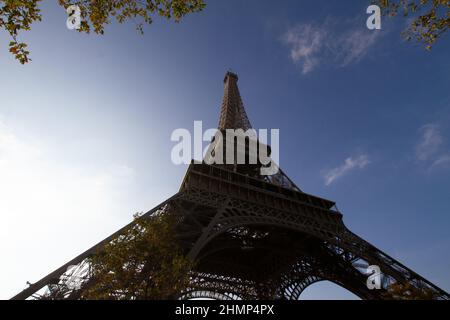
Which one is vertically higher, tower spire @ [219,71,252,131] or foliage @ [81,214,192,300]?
tower spire @ [219,71,252,131]

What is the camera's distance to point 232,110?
3900cm

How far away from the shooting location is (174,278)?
1170 cm

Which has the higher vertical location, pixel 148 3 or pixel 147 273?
pixel 148 3

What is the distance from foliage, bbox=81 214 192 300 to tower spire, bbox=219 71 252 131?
22695mm

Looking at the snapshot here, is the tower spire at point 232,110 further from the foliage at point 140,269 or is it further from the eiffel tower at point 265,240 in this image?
the foliage at point 140,269

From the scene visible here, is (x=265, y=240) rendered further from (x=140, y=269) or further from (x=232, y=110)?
(x=232, y=110)

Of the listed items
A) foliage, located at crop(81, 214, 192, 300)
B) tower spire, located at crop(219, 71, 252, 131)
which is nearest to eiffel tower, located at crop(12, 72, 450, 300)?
foliage, located at crop(81, 214, 192, 300)

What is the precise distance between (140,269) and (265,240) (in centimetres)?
1655

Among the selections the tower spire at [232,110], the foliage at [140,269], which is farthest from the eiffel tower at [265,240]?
the tower spire at [232,110]

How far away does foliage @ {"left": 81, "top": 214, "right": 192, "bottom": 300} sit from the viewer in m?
11.2

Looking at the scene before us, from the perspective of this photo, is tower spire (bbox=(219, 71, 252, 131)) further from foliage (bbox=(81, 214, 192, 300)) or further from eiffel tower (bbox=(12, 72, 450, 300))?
foliage (bbox=(81, 214, 192, 300))
